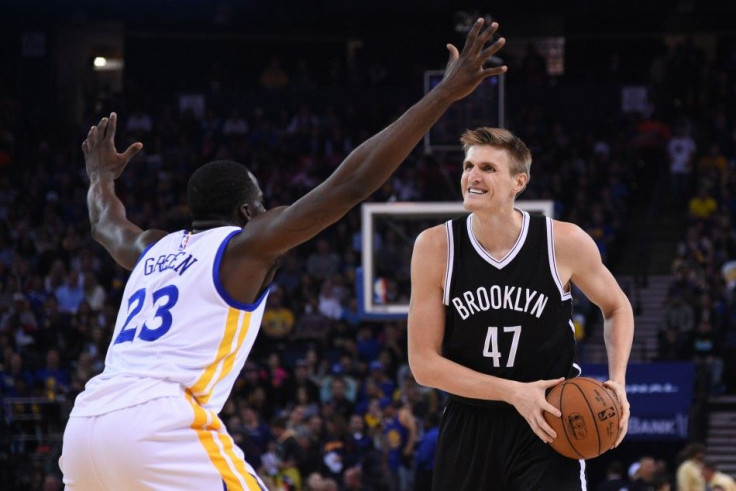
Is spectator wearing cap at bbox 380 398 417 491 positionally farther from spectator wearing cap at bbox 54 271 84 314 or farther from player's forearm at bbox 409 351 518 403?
player's forearm at bbox 409 351 518 403

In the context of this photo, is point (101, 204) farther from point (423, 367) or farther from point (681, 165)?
point (681, 165)

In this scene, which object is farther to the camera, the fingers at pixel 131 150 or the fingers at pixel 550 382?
the fingers at pixel 131 150

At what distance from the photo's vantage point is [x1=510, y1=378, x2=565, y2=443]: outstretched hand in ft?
16.0

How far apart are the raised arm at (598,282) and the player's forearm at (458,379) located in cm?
54

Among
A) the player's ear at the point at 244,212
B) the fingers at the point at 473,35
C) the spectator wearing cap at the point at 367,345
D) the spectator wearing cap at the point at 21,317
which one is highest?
the fingers at the point at 473,35

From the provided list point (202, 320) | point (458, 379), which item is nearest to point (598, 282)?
point (458, 379)

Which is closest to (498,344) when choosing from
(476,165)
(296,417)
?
(476,165)

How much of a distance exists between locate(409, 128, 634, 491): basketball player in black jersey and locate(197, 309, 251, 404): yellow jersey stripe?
3.53 ft

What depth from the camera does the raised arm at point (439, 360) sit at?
4934 mm

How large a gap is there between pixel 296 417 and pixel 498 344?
9881 mm

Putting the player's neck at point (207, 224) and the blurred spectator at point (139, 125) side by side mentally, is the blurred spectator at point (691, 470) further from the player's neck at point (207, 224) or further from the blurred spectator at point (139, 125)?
the blurred spectator at point (139, 125)

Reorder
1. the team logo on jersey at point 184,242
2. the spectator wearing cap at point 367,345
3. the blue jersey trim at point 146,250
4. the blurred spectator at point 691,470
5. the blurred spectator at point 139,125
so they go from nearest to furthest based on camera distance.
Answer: the team logo on jersey at point 184,242
the blue jersey trim at point 146,250
the blurred spectator at point 691,470
the spectator wearing cap at point 367,345
the blurred spectator at point 139,125

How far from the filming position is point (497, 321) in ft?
17.1

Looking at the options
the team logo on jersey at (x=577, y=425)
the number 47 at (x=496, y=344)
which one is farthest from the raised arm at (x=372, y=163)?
the team logo on jersey at (x=577, y=425)
